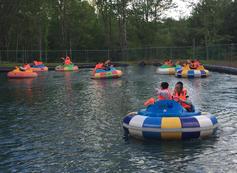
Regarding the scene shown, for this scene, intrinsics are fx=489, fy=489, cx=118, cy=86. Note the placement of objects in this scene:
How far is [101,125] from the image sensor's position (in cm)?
1504

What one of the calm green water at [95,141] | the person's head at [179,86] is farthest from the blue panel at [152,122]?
the person's head at [179,86]

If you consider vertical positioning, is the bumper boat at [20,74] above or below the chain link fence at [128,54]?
below

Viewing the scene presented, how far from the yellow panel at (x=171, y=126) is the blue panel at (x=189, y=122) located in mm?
105

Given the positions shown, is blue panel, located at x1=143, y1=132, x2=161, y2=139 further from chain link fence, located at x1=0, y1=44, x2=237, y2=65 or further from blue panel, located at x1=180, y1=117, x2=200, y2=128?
chain link fence, located at x1=0, y1=44, x2=237, y2=65

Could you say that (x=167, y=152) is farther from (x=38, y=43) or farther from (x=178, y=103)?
(x=38, y=43)

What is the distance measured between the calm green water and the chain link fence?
2872 centimetres

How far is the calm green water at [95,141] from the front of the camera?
414 inches

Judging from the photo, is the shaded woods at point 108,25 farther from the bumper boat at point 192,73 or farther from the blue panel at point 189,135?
the blue panel at point 189,135

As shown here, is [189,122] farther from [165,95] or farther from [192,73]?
[192,73]

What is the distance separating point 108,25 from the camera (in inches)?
2840

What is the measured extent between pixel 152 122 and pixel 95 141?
5.36 feet

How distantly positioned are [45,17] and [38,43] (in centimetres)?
431

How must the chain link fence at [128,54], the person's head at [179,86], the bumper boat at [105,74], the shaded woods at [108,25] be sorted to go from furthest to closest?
the shaded woods at [108,25]
the chain link fence at [128,54]
the bumper boat at [105,74]
the person's head at [179,86]

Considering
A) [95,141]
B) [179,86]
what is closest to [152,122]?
[95,141]
